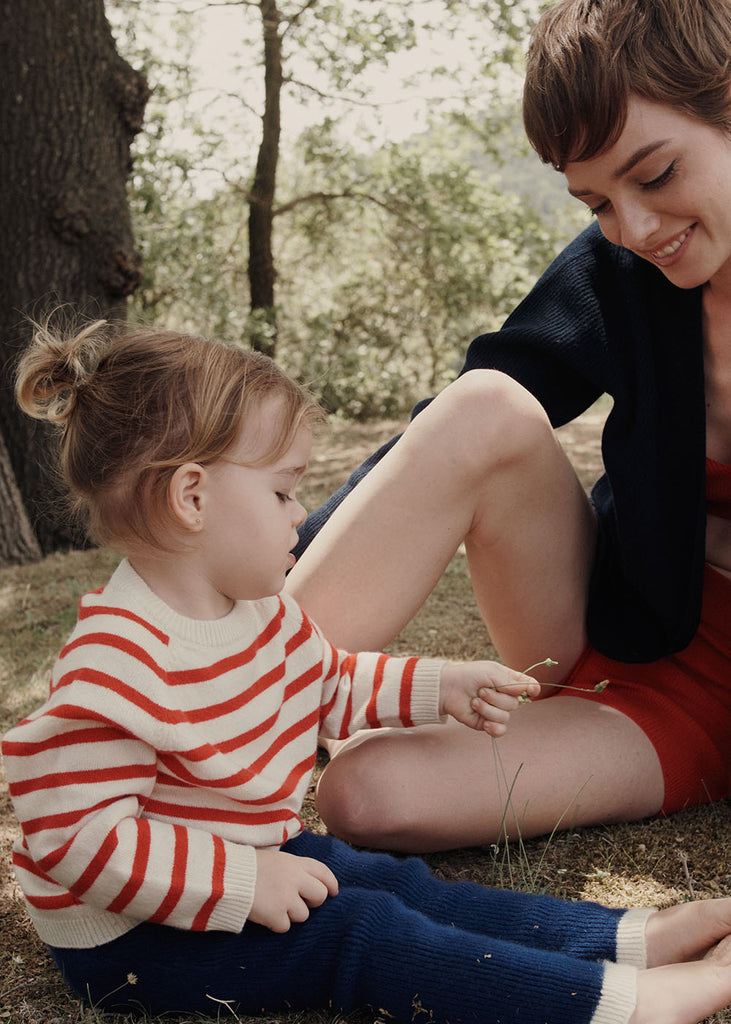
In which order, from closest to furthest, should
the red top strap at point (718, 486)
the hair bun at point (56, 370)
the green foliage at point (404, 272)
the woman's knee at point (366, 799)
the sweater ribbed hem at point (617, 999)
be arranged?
1. the sweater ribbed hem at point (617, 999)
2. the hair bun at point (56, 370)
3. the woman's knee at point (366, 799)
4. the red top strap at point (718, 486)
5. the green foliage at point (404, 272)

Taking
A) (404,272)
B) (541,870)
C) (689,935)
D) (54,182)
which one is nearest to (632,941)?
(689,935)

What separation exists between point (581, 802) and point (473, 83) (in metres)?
9.08

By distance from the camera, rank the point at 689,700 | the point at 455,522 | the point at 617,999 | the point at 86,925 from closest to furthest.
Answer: the point at 617,999, the point at 86,925, the point at 455,522, the point at 689,700

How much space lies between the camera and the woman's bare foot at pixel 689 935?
1424 mm

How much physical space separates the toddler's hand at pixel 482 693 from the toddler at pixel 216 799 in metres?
0.01

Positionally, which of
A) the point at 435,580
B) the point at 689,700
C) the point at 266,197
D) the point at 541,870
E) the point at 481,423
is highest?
the point at 266,197

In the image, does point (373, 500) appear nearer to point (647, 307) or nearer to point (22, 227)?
point (647, 307)

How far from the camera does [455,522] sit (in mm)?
1873

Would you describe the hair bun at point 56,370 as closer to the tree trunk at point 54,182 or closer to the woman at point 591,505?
the woman at point 591,505

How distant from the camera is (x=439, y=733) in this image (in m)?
1.89

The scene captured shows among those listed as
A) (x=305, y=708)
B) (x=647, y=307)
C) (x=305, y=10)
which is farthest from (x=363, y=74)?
(x=305, y=708)

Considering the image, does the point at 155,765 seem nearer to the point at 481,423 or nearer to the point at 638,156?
the point at 481,423

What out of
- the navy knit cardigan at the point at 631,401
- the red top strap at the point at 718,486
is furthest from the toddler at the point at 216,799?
the red top strap at the point at 718,486

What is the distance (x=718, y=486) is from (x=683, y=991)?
936mm
